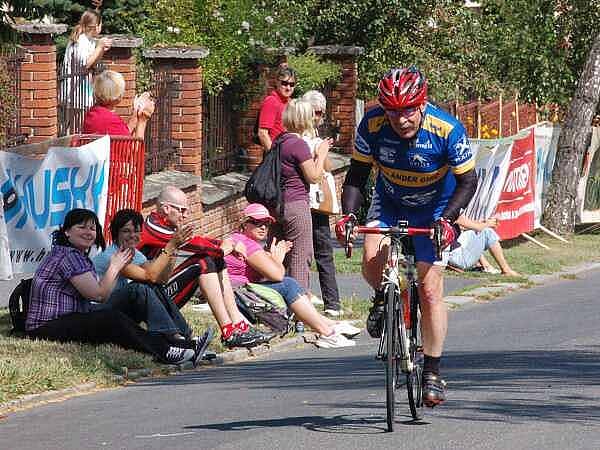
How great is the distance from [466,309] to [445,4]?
15.3 m

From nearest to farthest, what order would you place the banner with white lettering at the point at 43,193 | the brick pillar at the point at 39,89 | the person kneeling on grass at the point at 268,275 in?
the banner with white lettering at the point at 43,193, the person kneeling on grass at the point at 268,275, the brick pillar at the point at 39,89

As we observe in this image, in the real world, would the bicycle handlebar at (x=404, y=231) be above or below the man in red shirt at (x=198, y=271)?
above

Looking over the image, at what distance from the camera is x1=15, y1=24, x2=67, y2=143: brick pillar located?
16438 millimetres

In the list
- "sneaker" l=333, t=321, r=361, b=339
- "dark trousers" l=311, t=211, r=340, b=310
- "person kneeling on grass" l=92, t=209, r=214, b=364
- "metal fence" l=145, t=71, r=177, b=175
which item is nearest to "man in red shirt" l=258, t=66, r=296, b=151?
"dark trousers" l=311, t=211, r=340, b=310

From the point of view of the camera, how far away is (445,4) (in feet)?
101

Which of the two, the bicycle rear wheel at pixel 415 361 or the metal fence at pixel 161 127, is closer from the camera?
the bicycle rear wheel at pixel 415 361

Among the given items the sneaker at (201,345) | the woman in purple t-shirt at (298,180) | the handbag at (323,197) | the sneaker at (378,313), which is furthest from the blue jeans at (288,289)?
the sneaker at (378,313)

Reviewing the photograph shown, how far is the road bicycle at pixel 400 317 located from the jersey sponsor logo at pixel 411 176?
0.25 metres

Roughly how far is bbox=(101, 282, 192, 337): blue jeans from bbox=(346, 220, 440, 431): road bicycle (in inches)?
130

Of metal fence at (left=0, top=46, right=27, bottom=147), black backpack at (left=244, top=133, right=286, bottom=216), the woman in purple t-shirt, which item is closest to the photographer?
black backpack at (left=244, top=133, right=286, bottom=216)

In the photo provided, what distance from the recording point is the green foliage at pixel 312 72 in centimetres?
2384

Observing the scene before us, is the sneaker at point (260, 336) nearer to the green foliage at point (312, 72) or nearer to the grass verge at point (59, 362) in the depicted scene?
the grass verge at point (59, 362)

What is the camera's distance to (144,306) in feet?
39.7

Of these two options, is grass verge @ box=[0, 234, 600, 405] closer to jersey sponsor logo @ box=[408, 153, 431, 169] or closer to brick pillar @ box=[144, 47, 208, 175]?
jersey sponsor logo @ box=[408, 153, 431, 169]
